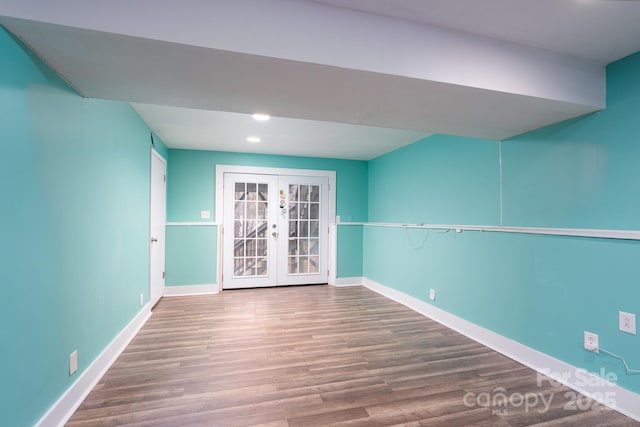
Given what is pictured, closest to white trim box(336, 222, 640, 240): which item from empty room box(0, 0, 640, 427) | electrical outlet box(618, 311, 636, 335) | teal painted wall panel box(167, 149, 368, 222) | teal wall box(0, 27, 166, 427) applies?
empty room box(0, 0, 640, 427)

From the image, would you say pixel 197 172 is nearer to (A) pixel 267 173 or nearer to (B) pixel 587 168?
(A) pixel 267 173

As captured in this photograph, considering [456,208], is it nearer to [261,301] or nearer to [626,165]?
[626,165]

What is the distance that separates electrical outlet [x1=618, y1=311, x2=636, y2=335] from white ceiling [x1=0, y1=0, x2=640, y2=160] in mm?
1344

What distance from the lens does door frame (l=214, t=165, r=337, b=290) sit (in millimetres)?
4664

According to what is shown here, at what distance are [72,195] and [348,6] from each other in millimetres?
1906

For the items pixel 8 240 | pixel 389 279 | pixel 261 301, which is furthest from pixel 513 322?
pixel 8 240

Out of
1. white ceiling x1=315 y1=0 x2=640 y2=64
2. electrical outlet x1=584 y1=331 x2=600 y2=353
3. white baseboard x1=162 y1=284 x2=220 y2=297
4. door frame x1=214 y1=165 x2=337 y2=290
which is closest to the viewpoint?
white ceiling x1=315 y1=0 x2=640 y2=64

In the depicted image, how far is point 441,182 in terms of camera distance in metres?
3.45

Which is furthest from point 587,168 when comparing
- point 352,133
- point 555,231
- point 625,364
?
point 352,133

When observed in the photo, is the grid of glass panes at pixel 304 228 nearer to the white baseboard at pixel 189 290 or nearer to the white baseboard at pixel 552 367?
the white baseboard at pixel 189 290

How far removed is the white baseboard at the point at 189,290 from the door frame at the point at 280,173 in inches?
4.8

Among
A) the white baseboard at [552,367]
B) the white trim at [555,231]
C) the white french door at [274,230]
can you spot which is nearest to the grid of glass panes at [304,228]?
the white french door at [274,230]

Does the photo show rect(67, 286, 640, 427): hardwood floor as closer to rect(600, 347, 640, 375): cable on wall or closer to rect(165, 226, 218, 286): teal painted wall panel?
rect(600, 347, 640, 375): cable on wall

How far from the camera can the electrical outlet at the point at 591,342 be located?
1.94 meters
